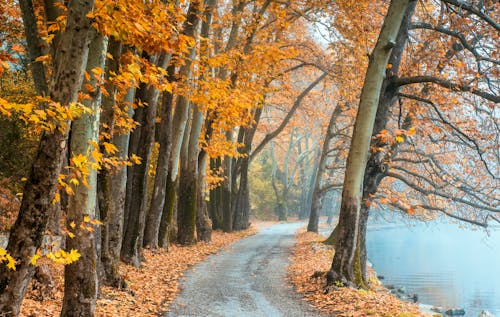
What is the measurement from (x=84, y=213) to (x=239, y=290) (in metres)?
4.87

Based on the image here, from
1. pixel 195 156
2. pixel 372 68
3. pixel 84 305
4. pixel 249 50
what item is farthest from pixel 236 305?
pixel 249 50

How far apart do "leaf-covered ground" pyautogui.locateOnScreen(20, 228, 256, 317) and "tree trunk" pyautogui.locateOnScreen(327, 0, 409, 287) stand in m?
3.73

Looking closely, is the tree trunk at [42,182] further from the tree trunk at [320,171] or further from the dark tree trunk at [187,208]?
the tree trunk at [320,171]

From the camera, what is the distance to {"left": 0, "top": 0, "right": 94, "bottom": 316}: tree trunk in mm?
5215

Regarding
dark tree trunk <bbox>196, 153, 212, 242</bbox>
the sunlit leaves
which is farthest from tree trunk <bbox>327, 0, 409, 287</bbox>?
dark tree trunk <bbox>196, 153, 212, 242</bbox>

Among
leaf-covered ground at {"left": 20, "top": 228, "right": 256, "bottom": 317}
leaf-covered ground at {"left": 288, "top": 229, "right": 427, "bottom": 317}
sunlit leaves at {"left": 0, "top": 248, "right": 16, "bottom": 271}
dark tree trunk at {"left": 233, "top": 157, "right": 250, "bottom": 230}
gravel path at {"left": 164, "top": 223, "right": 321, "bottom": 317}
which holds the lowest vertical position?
leaf-covered ground at {"left": 20, "top": 228, "right": 256, "bottom": 317}

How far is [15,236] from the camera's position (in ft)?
17.1

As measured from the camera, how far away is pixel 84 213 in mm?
6531

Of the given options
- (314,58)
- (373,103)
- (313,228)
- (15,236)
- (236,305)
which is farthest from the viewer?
(313,228)

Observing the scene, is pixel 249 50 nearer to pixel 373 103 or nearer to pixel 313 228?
pixel 373 103

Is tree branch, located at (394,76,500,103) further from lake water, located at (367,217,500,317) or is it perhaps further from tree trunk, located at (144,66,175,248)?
tree trunk, located at (144,66,175,248)

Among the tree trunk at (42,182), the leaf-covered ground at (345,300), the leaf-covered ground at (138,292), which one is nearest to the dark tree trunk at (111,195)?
the leaf-covered ground at (138,292)

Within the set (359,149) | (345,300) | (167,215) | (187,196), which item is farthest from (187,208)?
(345,300)

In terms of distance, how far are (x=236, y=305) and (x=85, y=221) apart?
12.3 feet
